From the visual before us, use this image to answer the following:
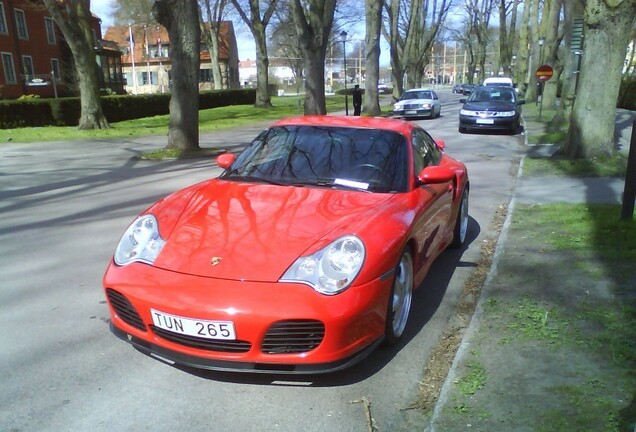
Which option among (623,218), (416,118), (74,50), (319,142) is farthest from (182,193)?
(416,118)

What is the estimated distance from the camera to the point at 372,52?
2750 centimetres

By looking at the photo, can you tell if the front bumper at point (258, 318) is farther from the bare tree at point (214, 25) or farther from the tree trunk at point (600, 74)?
the bare tree at point (214, 25)

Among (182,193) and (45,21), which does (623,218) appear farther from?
(45,21)

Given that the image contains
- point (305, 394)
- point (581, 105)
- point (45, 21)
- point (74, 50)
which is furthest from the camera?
point (45, 21)

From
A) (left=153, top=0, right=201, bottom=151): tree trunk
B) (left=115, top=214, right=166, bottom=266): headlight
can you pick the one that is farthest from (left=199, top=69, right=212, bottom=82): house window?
(left=115, top=214, right=166, bottom=266): headlight

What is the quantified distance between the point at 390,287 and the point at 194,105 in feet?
39.3

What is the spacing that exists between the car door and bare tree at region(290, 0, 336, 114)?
14687 mm

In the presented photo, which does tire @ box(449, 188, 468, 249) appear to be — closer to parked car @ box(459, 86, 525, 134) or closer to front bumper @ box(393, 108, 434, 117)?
parked car @ box(459, 86, 525, 134)

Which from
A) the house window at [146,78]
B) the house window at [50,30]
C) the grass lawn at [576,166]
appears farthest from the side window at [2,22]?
the house window at [146,78]

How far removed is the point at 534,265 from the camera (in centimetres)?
499

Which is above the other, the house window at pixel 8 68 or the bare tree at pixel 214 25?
the bare tree at pixel 214 25

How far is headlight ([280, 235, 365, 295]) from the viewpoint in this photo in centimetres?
298

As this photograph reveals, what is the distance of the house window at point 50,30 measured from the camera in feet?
Answer: 132

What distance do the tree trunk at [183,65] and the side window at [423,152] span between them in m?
9.74
